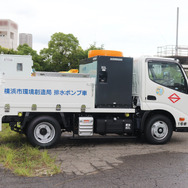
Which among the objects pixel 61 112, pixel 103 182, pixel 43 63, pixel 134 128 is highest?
pixel 43 63

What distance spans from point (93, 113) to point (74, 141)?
1.32m

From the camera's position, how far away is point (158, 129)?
819cm

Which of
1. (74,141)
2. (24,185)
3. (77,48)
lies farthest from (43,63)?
(24,185)

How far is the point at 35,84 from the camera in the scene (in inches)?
284

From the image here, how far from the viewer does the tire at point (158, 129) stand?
26.5 feet

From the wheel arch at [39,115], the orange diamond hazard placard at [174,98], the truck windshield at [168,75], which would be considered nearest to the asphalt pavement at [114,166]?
the wheel arch at [39,115]

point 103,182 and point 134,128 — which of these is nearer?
point 103,182

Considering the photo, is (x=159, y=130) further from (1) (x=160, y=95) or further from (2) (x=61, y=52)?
(2) (x=61, y=52)

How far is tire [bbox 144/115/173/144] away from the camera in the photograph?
8086mm

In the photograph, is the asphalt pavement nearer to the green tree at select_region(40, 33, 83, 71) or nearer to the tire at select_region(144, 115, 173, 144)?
the tire at select_region(144, 115, 173, 144)

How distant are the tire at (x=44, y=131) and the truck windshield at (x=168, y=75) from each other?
9.92ft

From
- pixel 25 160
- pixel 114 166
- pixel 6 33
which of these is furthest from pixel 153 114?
pixel 6 33

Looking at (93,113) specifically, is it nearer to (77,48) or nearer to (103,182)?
(103,182)

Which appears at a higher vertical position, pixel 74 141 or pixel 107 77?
pixel 107 77
